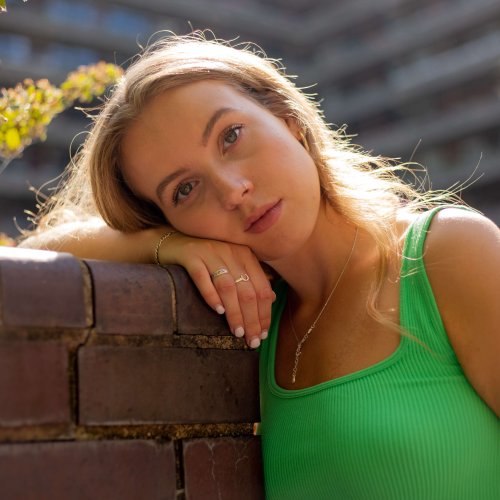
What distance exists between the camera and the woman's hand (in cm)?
168

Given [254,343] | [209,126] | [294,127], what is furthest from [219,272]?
[294,127]

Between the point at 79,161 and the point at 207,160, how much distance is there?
580 mm

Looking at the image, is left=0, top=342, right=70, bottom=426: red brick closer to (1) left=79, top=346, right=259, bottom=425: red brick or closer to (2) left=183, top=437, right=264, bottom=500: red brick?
(1) left=79, top=346, right=259, bottom=425: red brick

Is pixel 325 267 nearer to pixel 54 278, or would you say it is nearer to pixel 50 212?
pixel 50 212

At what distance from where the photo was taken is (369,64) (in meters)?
45.6

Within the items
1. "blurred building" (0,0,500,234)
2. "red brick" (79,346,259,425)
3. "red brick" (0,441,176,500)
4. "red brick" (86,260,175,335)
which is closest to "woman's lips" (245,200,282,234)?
"red brick" (79,346,259,425)

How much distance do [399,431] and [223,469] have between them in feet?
1.38

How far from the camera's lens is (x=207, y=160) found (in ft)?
6.56

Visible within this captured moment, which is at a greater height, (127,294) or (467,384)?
(127,294)

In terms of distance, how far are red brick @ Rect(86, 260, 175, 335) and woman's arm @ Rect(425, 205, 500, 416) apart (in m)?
0.69

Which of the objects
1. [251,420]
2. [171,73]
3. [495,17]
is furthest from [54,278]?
[495,17]

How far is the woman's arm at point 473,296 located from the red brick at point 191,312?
21.0 inches

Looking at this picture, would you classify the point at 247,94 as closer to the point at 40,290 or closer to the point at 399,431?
the point at 399,431

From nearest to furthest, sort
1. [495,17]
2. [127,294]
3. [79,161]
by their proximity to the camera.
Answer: [127,294] → [79,161] → [495,17]
